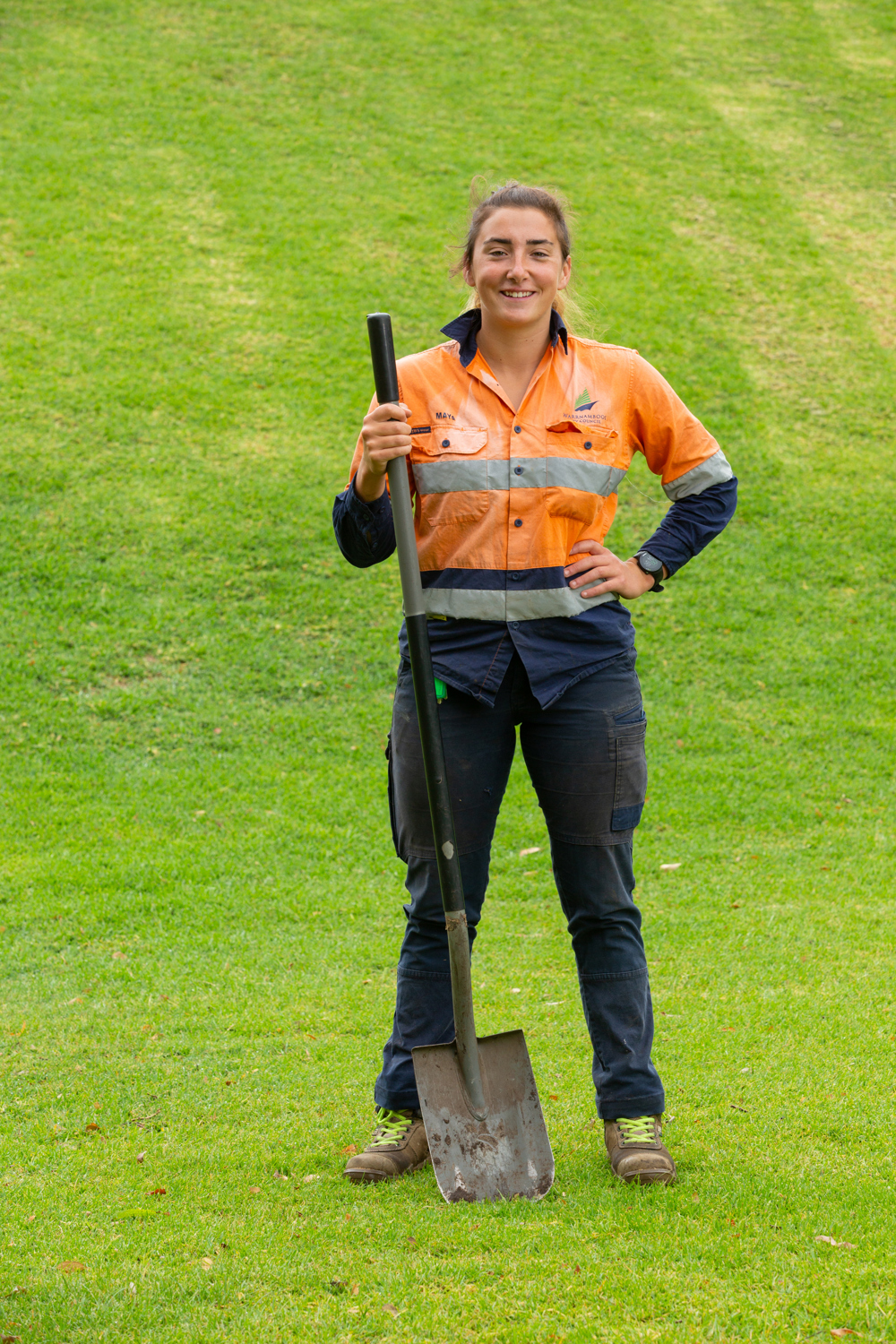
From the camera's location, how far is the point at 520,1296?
7.79 ft

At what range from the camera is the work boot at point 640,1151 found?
2.88 meters

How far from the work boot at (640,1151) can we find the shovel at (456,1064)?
0.18 metres

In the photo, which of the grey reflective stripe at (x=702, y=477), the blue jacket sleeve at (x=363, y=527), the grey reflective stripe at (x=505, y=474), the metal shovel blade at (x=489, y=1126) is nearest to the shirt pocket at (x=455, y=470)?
the grey reflective stripe at (x=505, y=474)

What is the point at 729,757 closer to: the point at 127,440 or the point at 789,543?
the point at 789,543

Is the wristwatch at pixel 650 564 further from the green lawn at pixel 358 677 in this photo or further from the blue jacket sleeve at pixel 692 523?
the green lawn at pixel 358 677

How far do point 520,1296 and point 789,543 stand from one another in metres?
7.70

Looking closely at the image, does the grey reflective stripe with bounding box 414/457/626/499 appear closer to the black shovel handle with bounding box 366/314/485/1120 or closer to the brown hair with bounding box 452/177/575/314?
the black shovel handle with bounding box 366/314/485/1120

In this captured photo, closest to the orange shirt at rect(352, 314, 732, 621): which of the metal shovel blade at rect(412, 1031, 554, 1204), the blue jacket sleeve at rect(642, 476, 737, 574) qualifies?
the blue jacket sleeve at rect(642, 476, 737, 574)

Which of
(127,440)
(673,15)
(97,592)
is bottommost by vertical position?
(97,592)

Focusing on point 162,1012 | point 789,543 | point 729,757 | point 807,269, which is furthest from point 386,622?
point 807,269

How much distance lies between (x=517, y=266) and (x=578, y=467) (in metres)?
0.49

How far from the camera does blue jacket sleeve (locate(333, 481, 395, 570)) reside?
295 centimetres

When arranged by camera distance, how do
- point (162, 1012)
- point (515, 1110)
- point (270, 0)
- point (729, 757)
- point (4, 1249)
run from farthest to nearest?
point (270, 0) < point (729, 757) < point (162, 1012) < point (515, 1110) < point (4, 1249)

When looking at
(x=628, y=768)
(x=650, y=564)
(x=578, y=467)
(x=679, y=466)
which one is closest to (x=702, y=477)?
(x=679, y=466)
